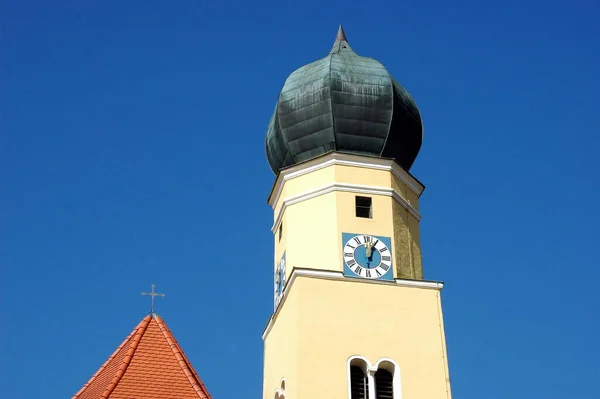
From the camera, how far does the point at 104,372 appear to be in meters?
19.2

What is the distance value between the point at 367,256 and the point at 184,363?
4158 mm

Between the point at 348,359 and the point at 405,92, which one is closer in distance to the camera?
the point at 348,359

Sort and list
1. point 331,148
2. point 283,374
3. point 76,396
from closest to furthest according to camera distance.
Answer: point 76,396, point 283,374, point 331,148

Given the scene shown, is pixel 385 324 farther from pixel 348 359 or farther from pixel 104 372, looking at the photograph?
pixel 104 372

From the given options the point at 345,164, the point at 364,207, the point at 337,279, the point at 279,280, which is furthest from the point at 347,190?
the point at 279,280

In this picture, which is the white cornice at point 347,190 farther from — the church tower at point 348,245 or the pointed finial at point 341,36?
the pointed finial at point 341,36

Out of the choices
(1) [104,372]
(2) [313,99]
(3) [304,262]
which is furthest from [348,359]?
(2) [313,99]

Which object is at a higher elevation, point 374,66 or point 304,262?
point 374,66

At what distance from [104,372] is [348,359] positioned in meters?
4.15

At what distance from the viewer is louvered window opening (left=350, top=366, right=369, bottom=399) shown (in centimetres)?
1961

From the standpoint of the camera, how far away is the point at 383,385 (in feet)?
65.0

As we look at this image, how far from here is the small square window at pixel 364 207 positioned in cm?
2169

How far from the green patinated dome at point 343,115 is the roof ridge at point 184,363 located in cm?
481

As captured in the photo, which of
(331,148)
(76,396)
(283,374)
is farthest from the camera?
(331,148)
